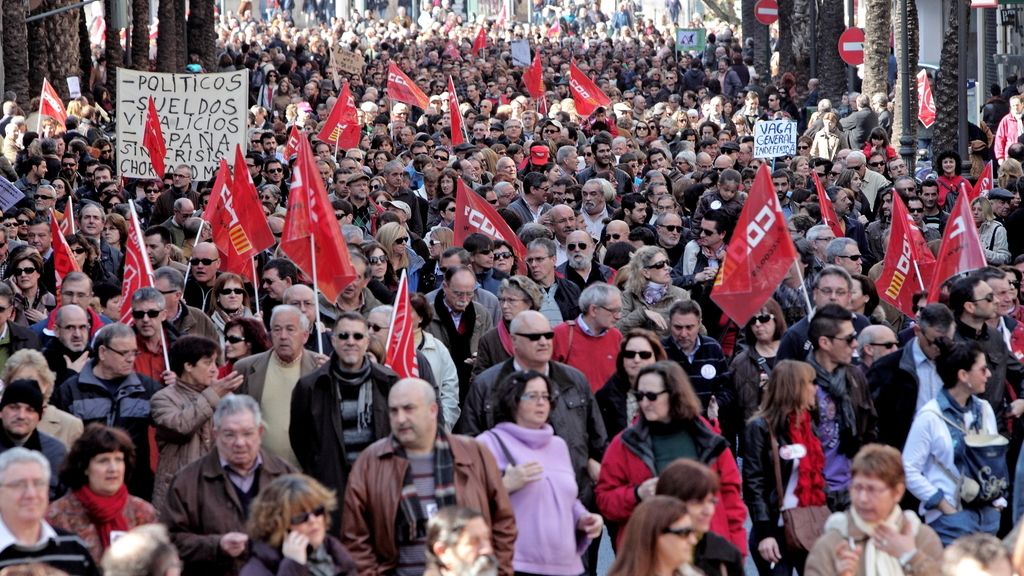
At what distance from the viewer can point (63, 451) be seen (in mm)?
8719

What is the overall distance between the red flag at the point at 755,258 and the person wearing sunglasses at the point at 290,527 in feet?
14.5

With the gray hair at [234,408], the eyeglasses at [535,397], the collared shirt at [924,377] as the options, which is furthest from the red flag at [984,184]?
the gray hair at [234,408]

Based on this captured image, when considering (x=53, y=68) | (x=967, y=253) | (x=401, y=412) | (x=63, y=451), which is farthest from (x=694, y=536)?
(x=53, y=68)

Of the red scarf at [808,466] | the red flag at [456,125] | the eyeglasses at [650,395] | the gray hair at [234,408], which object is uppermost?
the red flag at [456,125]

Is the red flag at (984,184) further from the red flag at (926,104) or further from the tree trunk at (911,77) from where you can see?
the tree trunk at (911,77)

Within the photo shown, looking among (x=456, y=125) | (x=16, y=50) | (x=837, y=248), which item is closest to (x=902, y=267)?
(x=837, y=248)

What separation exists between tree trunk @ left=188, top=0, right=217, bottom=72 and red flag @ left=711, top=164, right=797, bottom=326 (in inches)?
1238

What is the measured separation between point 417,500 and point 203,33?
35795 millimetres

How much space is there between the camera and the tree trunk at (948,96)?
25234mm

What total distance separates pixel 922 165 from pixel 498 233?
1111 centimetres

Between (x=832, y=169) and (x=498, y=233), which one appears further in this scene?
(x=832, y=169)

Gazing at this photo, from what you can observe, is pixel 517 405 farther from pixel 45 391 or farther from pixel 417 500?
pixel 45 391

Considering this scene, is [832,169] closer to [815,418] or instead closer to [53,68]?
[815,418]

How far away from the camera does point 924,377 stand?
32.4ft
